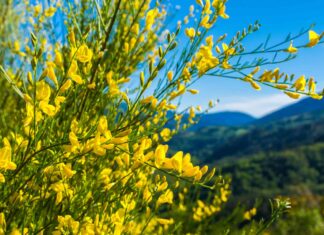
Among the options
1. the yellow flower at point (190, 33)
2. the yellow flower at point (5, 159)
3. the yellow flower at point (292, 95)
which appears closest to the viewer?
the yellow flower at point (5, 159)

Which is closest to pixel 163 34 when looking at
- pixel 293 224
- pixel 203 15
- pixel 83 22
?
pixel 83 22

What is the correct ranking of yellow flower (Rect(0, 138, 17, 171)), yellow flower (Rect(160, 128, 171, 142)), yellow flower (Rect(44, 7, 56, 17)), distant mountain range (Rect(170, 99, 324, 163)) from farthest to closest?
distant mountain range (Rect(170, 99, 324, 163))
yellow flower (Rect(44, 7, 56, 17))
yellow flower (Rect(160, 128, 171, 142))
yellow flower (Rect(0, 138, 17, 171))

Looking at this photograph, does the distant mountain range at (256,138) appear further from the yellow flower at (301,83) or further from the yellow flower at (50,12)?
the yellow flower at (301,83)

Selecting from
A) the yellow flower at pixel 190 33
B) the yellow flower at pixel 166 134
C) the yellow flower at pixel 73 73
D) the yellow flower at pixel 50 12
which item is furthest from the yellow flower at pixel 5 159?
the yellow flower at pixel 50 12

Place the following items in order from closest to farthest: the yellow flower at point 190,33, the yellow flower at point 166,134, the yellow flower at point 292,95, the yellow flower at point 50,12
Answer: the yellow flower at point 292,95, the yellow flower at point 190,33, the yellow flower at point 166,134, the yellow flower at point 50,12

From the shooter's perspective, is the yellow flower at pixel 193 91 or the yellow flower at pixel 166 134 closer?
the yellow flower at pixel 193 91

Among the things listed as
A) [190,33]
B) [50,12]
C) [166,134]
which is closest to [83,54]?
[190,33]

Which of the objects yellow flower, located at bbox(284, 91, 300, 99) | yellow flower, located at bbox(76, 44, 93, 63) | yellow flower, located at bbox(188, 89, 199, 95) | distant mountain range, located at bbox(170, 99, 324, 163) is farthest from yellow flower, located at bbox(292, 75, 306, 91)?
distant mountain range, located at bbox(170, 99, 324, 163)

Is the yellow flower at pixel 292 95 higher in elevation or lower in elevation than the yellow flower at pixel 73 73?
higher

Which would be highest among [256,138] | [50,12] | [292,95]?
[256,138]

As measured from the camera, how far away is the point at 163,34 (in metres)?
3.62

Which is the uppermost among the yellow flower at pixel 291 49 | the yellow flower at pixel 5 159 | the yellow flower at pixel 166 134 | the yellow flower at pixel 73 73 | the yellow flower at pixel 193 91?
the yellow flower at pixel 291 49

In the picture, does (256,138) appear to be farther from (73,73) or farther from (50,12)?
(73,73)

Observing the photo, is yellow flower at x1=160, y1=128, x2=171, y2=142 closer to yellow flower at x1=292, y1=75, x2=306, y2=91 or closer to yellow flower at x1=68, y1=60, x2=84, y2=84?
yellow flower at x1=292, y1=75, x2=306, y2=91
